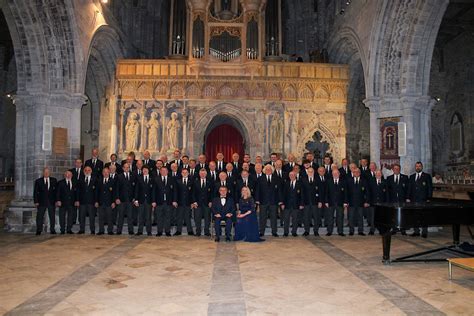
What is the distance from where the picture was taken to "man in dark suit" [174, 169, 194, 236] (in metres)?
7.76

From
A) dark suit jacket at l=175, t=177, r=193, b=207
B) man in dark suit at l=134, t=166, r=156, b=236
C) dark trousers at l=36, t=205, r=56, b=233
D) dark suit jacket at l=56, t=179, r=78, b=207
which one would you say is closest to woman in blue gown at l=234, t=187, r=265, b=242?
dark suit jacket at l=175, t=177, r=193, b=207

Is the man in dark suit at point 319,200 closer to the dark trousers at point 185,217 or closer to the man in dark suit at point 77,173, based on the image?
the dark trousers at point 185,217

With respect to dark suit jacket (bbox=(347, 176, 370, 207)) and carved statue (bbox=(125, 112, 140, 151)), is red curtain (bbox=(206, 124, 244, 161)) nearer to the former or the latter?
carved statue (bbox=(125, 112, 140, 151))

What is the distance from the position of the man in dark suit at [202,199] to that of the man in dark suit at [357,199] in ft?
9.17

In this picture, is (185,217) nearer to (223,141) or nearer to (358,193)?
(358,193)

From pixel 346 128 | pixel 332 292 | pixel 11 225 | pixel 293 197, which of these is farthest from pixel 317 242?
pixel 346 128

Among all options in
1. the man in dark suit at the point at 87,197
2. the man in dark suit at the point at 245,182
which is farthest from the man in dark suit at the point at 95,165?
the man in dark suit at the point at 245,182

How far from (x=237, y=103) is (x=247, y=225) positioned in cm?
584

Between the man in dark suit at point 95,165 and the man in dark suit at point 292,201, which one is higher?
the man in dark suit at point 95,165

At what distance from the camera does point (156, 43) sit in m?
16.5

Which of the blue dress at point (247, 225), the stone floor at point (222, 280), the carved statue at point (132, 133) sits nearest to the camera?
the stone floor at point (222, 280)

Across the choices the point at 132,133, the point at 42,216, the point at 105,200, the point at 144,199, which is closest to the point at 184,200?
the point at 144,199

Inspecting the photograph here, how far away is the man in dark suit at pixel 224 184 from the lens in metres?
7.59

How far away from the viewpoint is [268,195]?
777 cm
